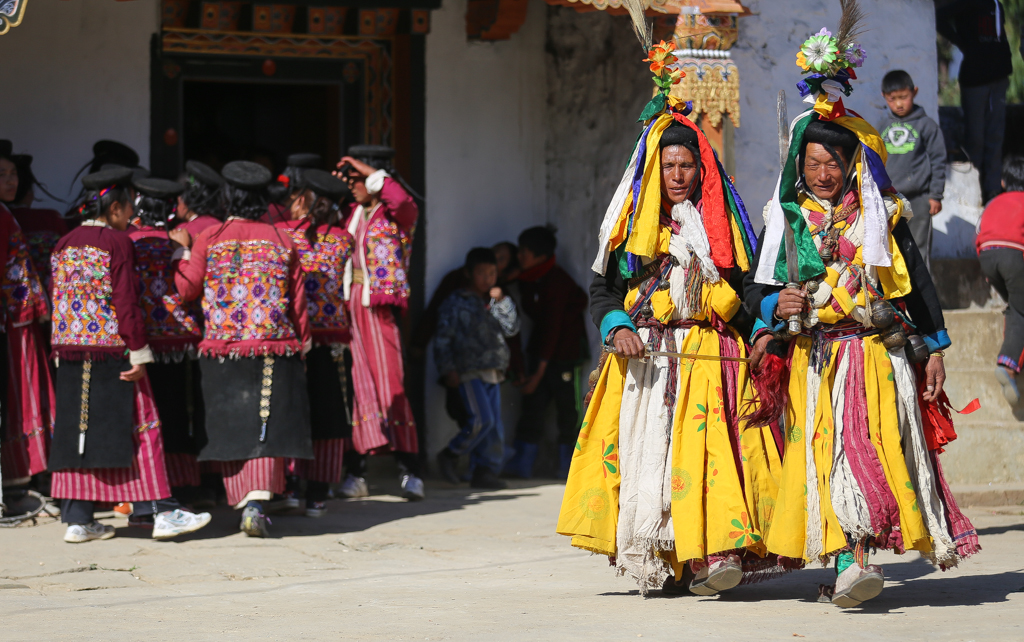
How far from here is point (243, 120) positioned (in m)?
12.1

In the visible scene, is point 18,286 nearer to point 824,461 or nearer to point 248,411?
point 248,411

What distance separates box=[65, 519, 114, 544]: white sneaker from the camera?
6.38 meters

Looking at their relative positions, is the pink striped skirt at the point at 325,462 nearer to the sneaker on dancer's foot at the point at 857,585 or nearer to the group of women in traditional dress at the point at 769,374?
the group of women in traditional dress at the point at 769,374

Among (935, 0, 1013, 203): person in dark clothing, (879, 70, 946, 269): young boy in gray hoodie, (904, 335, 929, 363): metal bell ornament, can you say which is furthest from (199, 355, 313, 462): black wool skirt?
(935, 0, 1013, 203): person in dark clothing

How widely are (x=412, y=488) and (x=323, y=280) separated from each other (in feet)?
4.99

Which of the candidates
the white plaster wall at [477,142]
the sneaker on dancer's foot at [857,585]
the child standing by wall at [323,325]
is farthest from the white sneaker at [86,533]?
the sneaker on dancer's foot at [857,585]

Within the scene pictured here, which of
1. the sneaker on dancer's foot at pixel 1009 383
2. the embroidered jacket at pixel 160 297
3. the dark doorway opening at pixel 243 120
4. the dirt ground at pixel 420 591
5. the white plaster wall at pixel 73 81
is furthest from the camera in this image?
the dark doorway opening at pixel 243 120

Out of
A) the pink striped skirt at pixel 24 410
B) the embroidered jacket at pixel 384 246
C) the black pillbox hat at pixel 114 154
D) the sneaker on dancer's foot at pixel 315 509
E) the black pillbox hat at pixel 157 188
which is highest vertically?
the black pillbox hat at pixel 114 154

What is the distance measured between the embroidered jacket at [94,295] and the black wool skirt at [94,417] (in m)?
0.09

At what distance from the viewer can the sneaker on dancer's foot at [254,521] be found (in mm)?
6508

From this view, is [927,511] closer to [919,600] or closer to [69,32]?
[919,600]

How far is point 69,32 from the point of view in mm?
8422

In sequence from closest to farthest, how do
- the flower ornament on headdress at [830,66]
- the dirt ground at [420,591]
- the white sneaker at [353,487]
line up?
the dirt ground at [420,591], the flower ornament on headdress at [830,66], the white sneaker at [353,487]

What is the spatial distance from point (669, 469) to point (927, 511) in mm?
936
